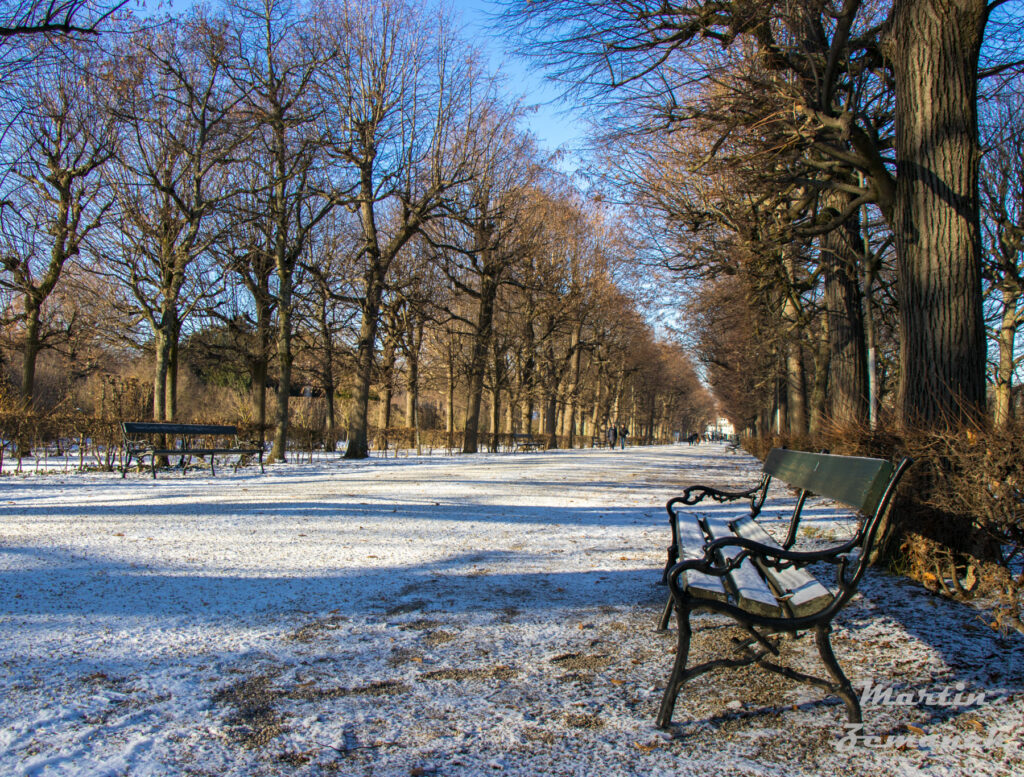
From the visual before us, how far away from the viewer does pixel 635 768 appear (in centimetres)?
237

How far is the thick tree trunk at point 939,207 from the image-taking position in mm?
5184

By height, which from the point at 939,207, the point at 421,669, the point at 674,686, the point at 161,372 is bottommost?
the point at 421,669

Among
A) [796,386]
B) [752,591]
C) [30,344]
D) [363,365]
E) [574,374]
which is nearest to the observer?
[752,591]

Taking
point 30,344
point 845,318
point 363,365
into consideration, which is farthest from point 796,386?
point 30,344

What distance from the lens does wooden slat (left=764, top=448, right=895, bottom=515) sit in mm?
3213

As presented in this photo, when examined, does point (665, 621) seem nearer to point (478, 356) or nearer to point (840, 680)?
point (840, 680)

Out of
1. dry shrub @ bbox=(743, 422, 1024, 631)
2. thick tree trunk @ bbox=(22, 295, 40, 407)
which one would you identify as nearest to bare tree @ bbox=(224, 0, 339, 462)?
thick tree trunk @ bbox=(22, 295, 40, 407)

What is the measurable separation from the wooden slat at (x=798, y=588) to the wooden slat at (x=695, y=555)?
30 cm

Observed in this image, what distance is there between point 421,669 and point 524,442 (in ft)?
96.5

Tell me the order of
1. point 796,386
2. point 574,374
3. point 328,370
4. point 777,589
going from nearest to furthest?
point 777,589 < point 796,386 < point 328,370 < point 574,374

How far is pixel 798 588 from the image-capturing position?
315 cm

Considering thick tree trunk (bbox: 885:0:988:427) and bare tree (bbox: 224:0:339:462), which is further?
bare tree (bbox: 224:0:339:462)

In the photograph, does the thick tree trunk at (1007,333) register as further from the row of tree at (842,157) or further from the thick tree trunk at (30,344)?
the thick tree trunk at (30,344)

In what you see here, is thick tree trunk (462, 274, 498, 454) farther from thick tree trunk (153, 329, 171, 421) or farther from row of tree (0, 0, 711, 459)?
thick tree trunk (153, 329, 171, 421)
